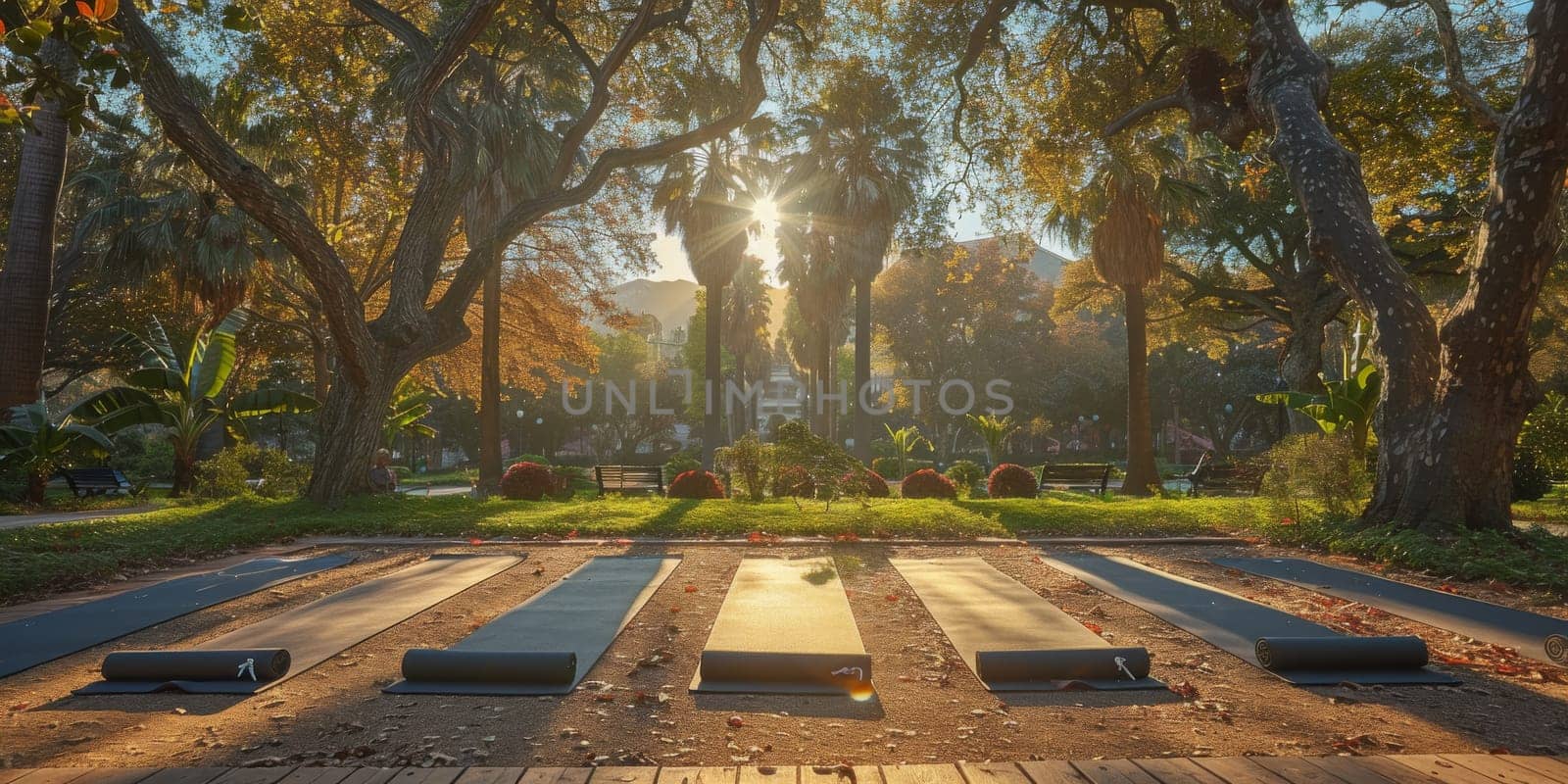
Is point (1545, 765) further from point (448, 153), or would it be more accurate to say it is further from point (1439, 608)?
point (448, 153)

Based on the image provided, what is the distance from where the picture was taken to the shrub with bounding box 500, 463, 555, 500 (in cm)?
1723

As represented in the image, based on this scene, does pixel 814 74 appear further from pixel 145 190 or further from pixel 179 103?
pixel 145 190

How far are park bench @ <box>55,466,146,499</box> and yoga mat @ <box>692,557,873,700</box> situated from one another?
18.5m

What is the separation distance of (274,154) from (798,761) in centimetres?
2157

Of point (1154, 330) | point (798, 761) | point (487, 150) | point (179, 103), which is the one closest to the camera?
point (798, 761)

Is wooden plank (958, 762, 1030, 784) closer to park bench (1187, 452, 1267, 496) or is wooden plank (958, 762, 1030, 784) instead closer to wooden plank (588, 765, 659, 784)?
wooden plank (588, 765, 659, 784)

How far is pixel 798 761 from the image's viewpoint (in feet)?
11.2

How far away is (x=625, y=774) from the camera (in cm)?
319

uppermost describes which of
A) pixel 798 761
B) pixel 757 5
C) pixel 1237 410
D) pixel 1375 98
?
pixel 757 5

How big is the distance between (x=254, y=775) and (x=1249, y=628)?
19.1ft

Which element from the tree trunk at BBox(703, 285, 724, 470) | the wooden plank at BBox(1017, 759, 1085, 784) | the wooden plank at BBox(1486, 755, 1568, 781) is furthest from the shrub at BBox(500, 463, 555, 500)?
the wooden plank at BBox(1486, 755, 1568, 781)

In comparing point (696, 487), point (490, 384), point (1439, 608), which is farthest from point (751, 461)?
point (1439, 608)

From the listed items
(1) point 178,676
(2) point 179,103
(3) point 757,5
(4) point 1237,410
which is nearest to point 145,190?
(2) point 179,103

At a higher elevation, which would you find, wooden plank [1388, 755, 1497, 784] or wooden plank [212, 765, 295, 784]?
wooden plank [212, 765, 295, 784]
